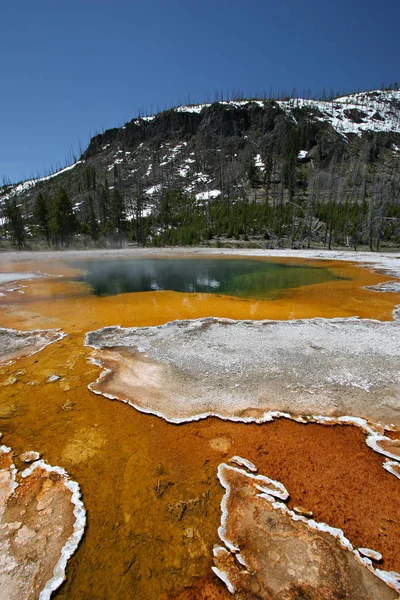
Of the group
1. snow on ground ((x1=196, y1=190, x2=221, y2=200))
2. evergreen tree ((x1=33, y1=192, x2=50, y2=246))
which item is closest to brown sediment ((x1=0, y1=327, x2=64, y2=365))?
evergreen tree ((x1=33, y1=192, x2=50, y2=246))

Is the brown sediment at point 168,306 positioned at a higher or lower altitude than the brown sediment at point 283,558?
higher

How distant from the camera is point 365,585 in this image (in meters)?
2.81

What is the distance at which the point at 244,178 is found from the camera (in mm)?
102125

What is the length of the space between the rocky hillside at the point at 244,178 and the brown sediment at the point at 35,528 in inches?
2188

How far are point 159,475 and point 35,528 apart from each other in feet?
5.17

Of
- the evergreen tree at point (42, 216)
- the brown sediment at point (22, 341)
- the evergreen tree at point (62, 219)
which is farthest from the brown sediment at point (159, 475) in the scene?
the evergreen tree at point (42, 216)

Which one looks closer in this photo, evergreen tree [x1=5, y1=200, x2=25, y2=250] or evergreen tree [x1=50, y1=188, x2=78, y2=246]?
evergreen tree [x1=5, y1=200, x2=25, y2=250]

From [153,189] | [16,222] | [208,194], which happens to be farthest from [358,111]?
[16,222]

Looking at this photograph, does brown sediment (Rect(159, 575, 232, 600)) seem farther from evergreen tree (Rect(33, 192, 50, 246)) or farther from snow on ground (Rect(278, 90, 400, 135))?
snow on ground (Rect(278, 90, 400, 135))

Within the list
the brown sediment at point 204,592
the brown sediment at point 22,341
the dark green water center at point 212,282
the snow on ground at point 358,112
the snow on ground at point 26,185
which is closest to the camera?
the brown sediment at point 204,592

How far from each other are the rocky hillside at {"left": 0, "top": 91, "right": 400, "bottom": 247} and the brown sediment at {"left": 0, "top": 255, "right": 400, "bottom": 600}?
174ft

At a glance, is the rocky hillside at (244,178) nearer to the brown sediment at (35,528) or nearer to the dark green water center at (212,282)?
the dark green water center at (212,282)

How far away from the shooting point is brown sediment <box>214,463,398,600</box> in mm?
2768

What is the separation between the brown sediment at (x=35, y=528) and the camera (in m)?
2.87
